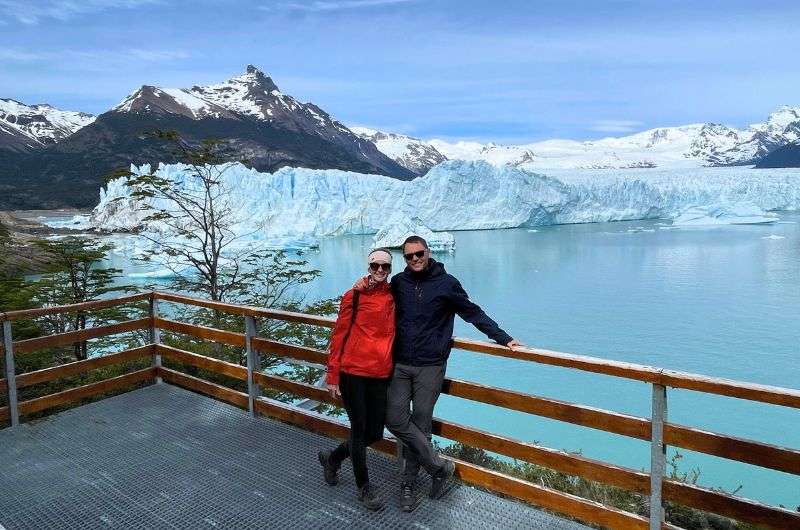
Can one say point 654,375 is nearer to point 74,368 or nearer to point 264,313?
point 264,313

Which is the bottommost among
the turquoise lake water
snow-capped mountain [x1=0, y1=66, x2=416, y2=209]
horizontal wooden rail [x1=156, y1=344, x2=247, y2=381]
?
the turquoise lake water

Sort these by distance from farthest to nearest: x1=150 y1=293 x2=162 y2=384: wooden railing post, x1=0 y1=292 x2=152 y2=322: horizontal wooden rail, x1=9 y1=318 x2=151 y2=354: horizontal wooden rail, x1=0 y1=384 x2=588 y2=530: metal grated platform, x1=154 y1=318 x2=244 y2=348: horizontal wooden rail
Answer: x1=150 y1=293 x2=162 y2=384: wooden railing post
x1=154 y1=318 x2=244 y2=348: horizontal wooden rail
x1=9 y1=318 x2=151 y2=354: horizontal wooden rail
x1=0 y1=292 x2=152 y2=322: horizontal wooden rail
x1=0 y1=384 x2=588 y2=530: metal grated platform

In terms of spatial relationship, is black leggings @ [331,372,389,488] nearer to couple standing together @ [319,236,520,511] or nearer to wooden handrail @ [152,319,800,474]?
couple standing together @ [319,236,520,511]

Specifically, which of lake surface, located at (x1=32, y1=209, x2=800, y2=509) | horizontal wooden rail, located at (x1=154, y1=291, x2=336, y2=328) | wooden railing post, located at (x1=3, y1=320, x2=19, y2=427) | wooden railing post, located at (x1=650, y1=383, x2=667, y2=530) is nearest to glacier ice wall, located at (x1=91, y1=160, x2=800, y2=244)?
lake surface, located at (x1=32, y1=209, x2=800, y2=509)

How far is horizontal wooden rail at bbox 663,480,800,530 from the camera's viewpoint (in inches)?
71.9

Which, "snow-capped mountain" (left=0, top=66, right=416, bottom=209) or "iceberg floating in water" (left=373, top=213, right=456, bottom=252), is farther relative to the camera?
"snow-capped mountain" (left=0, top=66, right=416, bottom=209)

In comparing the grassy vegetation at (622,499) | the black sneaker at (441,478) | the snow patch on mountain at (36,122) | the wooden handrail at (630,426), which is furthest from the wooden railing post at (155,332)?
the snow patch on mountain at (36,122)

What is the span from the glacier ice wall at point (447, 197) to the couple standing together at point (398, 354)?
1322 inches

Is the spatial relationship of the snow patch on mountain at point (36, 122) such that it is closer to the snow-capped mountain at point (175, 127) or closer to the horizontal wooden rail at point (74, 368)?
the snow-capped mountain at point (175, 127)

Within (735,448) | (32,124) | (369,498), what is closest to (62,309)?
(369,498)

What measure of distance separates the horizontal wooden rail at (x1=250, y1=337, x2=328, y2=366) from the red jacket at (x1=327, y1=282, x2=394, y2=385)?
0.51 m

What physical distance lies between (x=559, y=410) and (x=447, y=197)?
128 feet

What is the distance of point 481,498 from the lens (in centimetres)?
248

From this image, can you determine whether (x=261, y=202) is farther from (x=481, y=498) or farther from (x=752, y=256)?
(x=481, y=498)
